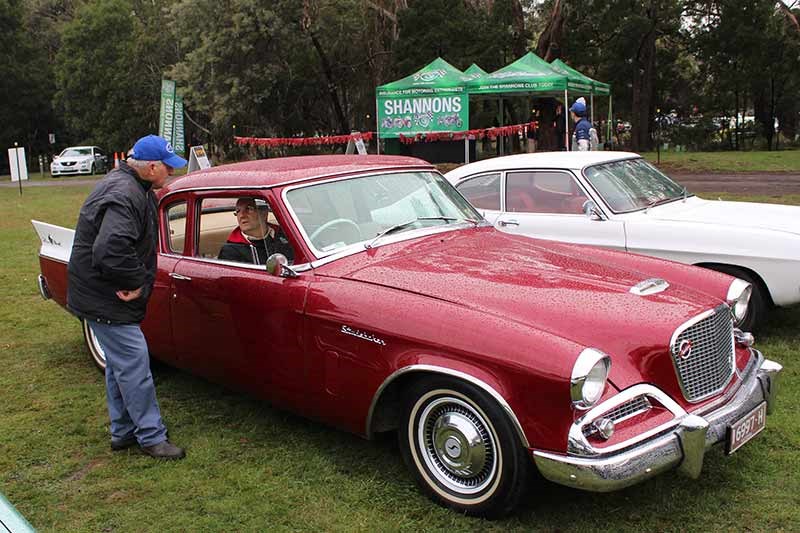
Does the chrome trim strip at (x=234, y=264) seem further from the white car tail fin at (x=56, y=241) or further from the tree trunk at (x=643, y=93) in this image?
the tree trunk at (x=643, y=93)

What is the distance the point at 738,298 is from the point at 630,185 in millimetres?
2701

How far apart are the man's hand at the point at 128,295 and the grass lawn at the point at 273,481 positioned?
1.01m

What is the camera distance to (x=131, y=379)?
13.5ft

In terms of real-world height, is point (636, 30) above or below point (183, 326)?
above

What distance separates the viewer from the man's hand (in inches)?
154

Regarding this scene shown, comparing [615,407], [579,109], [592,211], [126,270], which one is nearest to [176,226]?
[126,270]

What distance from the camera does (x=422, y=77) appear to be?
20953mm

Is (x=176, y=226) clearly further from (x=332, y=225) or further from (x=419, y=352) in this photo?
(x=419, y=352)

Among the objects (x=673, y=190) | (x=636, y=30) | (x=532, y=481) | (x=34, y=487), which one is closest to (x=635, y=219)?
(x=673, y=190)

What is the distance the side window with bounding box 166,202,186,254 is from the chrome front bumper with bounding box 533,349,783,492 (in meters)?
2.95

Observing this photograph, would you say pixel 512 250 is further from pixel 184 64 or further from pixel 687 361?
pixel 184 64

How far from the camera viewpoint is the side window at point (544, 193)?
260 inches

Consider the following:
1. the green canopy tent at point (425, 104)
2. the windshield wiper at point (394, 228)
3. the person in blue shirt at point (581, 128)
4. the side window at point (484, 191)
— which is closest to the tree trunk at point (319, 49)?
the green canopy tent at point (425, 104)

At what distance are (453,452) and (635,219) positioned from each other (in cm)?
357
